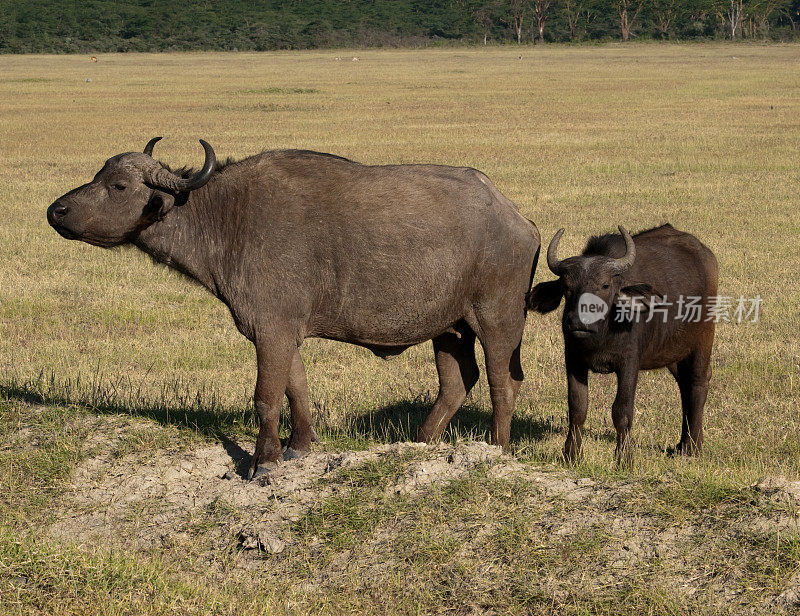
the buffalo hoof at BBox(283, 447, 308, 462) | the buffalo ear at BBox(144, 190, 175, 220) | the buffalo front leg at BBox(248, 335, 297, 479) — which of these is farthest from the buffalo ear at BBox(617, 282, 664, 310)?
the buffalo ear at BBox(144, 190, 175, 220)

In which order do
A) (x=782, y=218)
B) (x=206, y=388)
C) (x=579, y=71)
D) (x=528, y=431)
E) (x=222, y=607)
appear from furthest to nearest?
(x=579, y=71), (x=782, y=218), (x=206, y=388), (x=528, y=431), (x=222, y=607)

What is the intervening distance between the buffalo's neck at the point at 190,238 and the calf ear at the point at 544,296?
7.28 feet

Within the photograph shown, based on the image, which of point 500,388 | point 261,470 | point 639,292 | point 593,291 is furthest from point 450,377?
point 261,470

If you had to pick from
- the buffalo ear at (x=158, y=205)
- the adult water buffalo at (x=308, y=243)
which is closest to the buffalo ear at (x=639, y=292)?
the adult water buffalo at (x=308, y=243)

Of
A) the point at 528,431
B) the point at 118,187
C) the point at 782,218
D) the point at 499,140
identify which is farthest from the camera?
the point at 499,140

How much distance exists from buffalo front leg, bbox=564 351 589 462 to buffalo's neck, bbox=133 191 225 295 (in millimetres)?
2651

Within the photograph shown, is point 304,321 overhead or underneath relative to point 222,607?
overhead

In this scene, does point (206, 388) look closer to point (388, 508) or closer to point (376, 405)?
point (376, 405)

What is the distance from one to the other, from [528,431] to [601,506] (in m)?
2.74

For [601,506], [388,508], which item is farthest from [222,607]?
[601,506]

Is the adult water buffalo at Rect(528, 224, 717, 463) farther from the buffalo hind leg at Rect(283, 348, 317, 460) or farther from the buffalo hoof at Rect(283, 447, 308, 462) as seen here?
the buffalo hoof at Rect(283, 447, 308, 462)

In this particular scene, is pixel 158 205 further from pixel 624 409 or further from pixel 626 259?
pixel 624 409

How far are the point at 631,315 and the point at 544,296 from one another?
2.06 ft

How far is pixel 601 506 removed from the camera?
5625 millimetres
